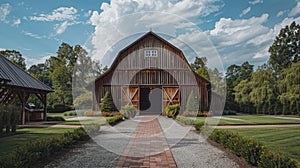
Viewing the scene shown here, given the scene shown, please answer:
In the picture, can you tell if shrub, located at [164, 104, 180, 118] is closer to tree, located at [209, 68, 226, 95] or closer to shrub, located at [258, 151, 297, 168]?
tree, located at [209, 68, 226, 95]

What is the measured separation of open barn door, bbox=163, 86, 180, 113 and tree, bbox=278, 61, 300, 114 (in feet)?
36.1

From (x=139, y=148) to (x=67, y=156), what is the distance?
199cm

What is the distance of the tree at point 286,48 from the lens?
1447 inches

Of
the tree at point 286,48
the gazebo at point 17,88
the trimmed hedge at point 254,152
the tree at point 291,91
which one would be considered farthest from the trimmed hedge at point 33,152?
the tree at point 286,48

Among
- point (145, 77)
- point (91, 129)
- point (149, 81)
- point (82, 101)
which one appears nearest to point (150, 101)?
point (149, 81)

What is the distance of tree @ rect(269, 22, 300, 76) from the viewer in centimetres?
3675

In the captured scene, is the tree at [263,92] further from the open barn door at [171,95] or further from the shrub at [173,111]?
the shrub at [173,111]

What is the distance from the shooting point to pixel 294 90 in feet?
77.0

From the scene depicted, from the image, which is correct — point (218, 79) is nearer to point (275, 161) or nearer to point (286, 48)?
point (275, 161)

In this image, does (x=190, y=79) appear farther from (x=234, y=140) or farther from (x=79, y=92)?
(x=234, y=140)

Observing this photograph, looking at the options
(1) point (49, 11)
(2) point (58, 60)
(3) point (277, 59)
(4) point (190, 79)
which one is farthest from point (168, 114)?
(2) point (58, 60)

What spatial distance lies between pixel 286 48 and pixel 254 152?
124ft

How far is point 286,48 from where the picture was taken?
37094 mm

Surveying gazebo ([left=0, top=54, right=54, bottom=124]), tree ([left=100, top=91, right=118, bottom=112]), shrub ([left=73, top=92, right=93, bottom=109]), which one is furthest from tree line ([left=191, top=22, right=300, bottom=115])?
gazebo ([left=0, top=54, right=54, bottom=124])
